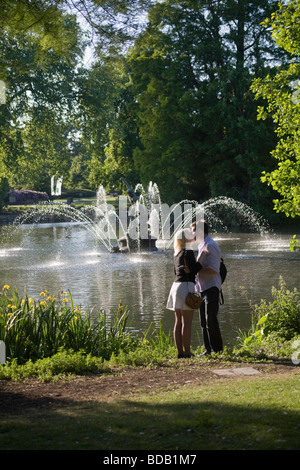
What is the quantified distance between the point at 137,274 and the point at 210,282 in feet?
32.3

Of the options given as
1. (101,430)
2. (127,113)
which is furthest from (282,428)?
(127,113)

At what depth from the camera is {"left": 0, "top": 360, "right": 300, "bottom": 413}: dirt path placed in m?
5.93

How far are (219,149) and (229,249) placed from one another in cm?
1463

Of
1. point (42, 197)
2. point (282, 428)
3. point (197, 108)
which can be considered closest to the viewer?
point (282, 428)

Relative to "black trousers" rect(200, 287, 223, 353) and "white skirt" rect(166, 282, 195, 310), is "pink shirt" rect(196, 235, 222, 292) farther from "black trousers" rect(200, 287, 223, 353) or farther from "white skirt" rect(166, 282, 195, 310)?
"white skirt" rect(166, 282, 195, 310)

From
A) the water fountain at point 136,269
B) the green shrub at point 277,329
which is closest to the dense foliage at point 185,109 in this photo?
the water fountain at point 136,269

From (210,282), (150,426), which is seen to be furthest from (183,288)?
(150,426)

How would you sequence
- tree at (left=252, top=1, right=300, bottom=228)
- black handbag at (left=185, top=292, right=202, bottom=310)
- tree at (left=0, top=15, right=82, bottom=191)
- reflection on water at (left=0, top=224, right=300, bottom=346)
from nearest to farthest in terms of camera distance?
black handbag at (left=185, top=292, right=202, bottom=310) < tree at (left=252, top=1, right=300, bottom=228) < reflection on water at (left=0, top=224, right=300, bottom=346) < tree at (left=0, top=15, right=82, bottom=191)

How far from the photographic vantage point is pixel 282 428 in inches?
182

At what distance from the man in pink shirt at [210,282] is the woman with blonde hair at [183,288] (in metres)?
0.14

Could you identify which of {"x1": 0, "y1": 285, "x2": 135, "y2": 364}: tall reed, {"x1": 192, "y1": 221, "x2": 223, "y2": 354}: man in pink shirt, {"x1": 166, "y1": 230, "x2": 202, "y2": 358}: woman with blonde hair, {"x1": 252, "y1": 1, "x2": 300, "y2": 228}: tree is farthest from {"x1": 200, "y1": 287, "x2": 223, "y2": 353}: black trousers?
{"x1": 252, "y1": 1, "x2": 300, "y2": 228}: tree

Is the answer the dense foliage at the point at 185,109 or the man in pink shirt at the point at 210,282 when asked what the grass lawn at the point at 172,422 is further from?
the dense foliage at the point at 185,109

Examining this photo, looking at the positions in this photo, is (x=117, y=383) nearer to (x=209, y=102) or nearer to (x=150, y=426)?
(x=150, y=426)
